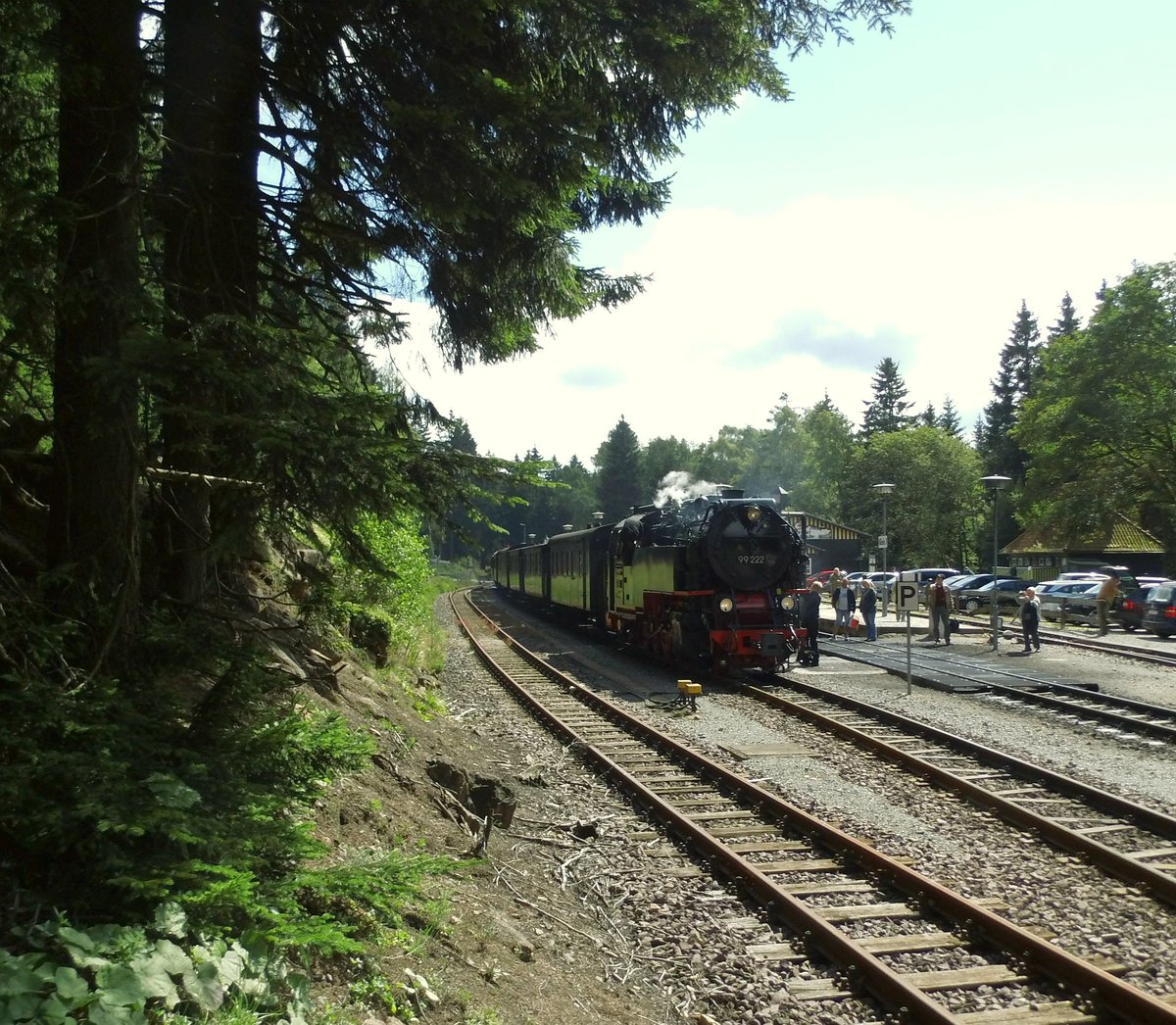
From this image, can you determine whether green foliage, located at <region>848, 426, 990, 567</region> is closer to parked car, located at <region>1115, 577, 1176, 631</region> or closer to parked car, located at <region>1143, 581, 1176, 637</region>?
parked car, located at <region>1115, 577, 1176, 631</region>

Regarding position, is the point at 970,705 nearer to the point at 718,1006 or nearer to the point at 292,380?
the point at 718,1006

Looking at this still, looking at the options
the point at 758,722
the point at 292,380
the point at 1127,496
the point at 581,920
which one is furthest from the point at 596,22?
the point at 1127,496

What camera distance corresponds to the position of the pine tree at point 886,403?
96625 mm

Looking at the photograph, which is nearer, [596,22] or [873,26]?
[596,22]

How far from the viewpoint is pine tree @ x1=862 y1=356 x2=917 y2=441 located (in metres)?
96.6

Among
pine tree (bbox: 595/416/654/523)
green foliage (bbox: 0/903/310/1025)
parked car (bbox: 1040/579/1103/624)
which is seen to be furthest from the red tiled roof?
pine tree (bbox: 595/416/654/523)

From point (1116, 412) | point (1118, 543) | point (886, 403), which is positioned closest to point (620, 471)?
point (886, 403)

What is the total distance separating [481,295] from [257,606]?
341 cm

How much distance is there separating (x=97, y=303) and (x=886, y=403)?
98.7 metres

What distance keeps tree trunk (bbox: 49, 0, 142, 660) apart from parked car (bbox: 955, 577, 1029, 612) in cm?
3421

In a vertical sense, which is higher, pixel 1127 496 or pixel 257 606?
pixel 1127 496

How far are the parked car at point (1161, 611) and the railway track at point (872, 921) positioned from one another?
2142cm

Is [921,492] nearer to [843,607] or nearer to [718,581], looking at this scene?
[843,607]

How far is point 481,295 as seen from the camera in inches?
305
